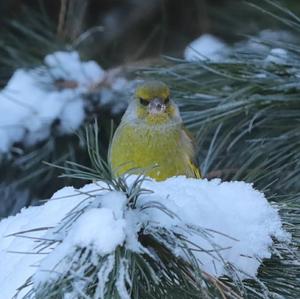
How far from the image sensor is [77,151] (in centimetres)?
358

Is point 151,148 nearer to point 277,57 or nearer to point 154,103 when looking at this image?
point 154,103

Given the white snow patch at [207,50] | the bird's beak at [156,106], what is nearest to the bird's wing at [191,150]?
the bird's beak at [156,106]

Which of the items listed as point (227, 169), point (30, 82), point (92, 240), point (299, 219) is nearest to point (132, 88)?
point (30, 82)

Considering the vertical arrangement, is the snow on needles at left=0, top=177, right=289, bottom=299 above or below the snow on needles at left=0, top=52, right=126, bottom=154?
below

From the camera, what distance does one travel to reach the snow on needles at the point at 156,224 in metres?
1.82

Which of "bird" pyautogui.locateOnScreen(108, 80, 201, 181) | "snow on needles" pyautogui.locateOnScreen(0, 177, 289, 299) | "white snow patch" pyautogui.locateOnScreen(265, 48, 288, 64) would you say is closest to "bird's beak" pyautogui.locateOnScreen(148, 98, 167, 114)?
"bird" pyautogui.locateOnScreen(108, 80, 201, 181)

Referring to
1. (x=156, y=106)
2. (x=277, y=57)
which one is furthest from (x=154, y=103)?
(x=277, y=57)

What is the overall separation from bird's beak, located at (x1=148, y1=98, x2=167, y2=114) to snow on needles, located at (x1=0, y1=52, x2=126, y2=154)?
0.61ft

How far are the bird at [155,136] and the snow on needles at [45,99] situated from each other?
193mm

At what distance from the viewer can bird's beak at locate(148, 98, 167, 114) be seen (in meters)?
3.44

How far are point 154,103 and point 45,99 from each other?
452 mm

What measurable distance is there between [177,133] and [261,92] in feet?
1.54

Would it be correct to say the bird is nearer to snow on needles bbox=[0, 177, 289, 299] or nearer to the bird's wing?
the bird's wing

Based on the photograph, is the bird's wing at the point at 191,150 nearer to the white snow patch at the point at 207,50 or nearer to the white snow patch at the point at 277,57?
the white snow patch at the point at 207,50
